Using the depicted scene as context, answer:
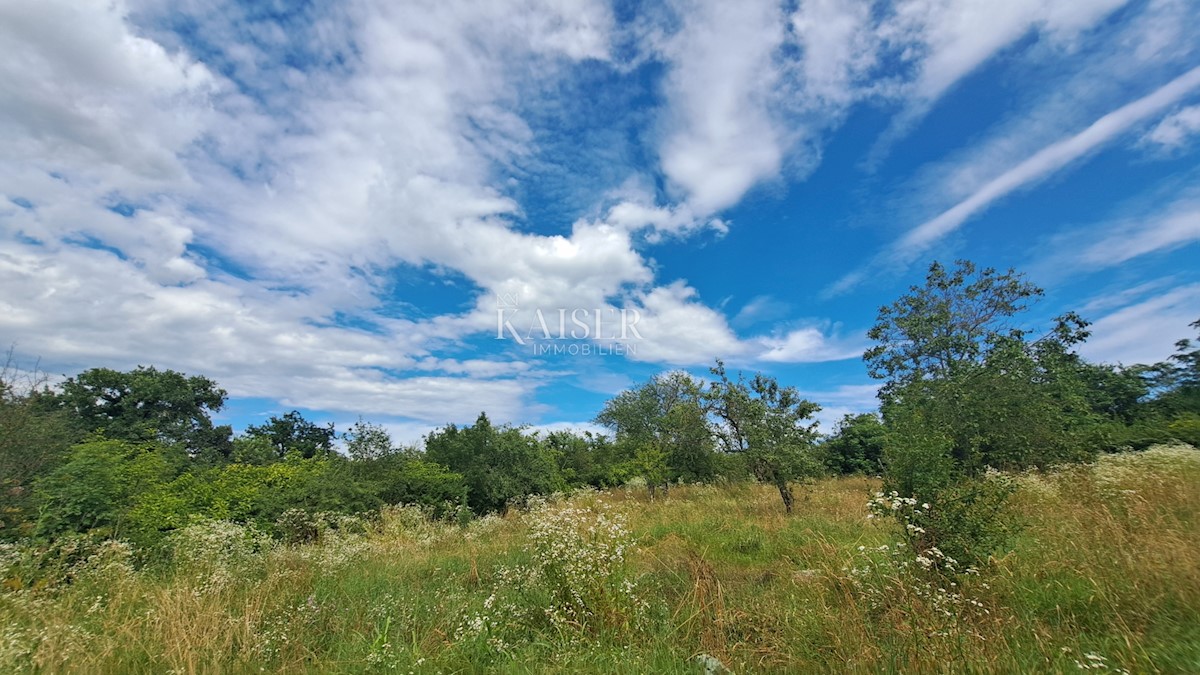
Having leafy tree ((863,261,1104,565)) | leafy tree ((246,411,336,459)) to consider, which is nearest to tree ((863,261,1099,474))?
leafy tree ((863,261,1104,565))

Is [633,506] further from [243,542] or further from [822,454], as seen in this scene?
[243,542]

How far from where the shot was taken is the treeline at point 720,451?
7.99 m

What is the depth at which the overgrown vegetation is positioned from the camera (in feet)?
13.0

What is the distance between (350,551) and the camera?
8.47 m

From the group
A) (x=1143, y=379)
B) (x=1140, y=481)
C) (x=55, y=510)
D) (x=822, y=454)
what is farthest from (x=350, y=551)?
(x=1143, y=379)

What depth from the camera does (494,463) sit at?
18672mm

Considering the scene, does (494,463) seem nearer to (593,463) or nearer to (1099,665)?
(593,463)

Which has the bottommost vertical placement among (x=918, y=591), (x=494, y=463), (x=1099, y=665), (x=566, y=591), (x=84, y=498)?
(x=566, y=591)

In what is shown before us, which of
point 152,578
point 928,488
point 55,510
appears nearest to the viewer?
point 928,488

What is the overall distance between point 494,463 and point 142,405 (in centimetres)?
4741

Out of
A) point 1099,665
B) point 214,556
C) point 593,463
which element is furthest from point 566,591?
point 593,463

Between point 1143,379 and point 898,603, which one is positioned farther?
point 1143,379

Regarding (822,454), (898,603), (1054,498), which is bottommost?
(898,603)

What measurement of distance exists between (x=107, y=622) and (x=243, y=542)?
3507 mm
